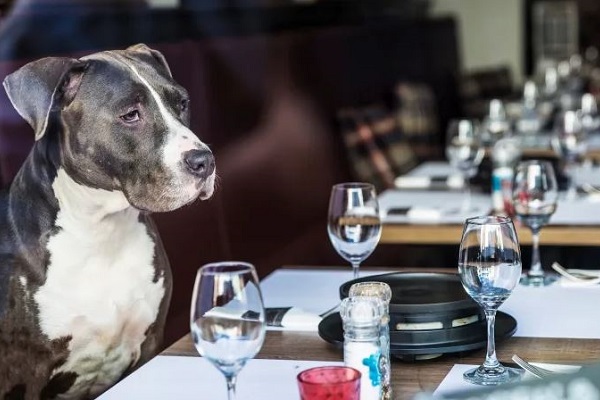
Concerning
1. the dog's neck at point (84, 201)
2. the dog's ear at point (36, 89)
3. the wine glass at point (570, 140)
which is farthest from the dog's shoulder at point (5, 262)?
the wine glass at point (570, 140)

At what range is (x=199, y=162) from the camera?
1941 millimetres

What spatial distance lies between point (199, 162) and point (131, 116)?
0.20 m

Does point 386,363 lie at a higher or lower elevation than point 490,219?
lower

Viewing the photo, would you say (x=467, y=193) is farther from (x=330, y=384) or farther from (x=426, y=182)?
(x=330, y=384)

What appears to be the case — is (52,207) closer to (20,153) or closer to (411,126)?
(20,153)

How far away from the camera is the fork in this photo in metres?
1.50

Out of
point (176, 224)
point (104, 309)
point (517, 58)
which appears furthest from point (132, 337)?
point (517, 58)

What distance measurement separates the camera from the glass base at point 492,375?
4.96 ft

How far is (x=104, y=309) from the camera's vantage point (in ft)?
6.76

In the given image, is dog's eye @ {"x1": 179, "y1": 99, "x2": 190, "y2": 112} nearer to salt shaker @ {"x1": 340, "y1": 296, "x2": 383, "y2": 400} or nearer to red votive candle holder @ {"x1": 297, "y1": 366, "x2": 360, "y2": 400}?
salt shaker @ {"x1": 340, "y1": 296, "x2": 383, "y2": 400}

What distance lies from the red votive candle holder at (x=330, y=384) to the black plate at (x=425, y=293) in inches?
14.3

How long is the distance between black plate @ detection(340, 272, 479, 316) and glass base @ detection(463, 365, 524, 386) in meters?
0.12

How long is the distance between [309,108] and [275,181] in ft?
2.17

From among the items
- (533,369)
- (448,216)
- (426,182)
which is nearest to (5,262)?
(533,369)
